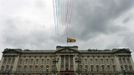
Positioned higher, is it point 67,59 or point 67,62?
point 67,59

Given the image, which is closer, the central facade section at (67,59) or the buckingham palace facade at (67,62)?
the central facade section at (67,59)

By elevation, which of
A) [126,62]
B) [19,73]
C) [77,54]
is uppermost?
[77,54]

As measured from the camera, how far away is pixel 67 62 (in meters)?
70.1

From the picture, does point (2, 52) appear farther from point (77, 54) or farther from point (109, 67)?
point (109, 67)

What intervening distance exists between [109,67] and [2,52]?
5544 centimetres

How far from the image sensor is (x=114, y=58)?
71062 millimetres

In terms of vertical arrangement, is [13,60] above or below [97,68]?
above

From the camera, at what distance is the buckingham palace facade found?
67375 millimetres

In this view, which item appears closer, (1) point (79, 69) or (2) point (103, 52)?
(1) point (79, 69)

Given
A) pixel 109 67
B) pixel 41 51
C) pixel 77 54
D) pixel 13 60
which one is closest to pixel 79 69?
pixel 77 54

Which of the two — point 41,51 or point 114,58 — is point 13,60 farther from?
point 114,58

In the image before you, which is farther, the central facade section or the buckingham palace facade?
the buckingham palace facade

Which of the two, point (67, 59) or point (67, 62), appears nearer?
point (67, 62)

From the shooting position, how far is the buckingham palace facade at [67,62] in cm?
6738
